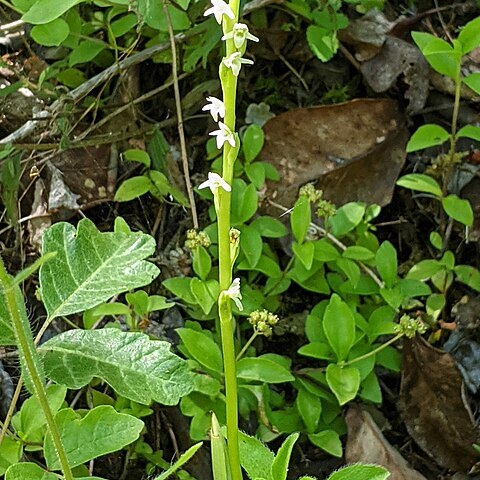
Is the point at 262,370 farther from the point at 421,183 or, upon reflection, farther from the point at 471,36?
the point at 471,36

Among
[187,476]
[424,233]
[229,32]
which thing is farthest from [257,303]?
[229,32]

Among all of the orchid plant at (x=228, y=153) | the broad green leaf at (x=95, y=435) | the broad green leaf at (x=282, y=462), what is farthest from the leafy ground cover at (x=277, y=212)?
the orchid plant at (x=228, y=153)

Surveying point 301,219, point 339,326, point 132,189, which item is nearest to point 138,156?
point 132,189

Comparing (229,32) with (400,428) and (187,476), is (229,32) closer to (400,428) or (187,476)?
(187,476)

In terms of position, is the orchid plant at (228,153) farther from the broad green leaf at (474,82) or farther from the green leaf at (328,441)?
the broad green leaf at (474,82)

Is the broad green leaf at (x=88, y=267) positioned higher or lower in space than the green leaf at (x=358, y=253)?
higher

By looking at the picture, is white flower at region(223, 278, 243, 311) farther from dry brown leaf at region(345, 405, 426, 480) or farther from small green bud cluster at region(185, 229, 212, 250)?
dry brown leaf at region(345, 405, 426, 480)

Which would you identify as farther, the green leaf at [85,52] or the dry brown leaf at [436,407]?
the green leaf at [85,52]
